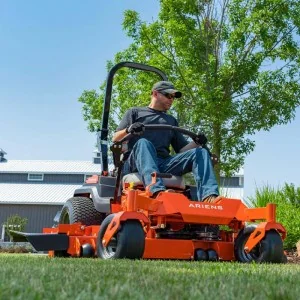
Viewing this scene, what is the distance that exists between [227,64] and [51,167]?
95.8ft

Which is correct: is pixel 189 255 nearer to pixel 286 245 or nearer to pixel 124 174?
pixel 124 174

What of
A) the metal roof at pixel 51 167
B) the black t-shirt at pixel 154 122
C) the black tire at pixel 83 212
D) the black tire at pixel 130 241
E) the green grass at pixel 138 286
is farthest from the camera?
the metal roof at pixel 51 167

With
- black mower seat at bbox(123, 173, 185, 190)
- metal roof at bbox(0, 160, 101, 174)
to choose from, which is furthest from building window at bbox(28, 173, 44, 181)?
black mower seat at bbox(123, 173, 185, 190)

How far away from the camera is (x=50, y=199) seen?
3716cm

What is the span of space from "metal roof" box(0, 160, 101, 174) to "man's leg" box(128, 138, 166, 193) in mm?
34481

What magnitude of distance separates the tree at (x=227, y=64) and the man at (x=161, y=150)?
6685 mm

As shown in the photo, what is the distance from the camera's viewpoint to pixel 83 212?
6.48 metres

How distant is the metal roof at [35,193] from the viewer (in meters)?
36.8

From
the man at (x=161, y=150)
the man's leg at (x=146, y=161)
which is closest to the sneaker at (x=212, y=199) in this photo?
the man at (x=161, y=150)

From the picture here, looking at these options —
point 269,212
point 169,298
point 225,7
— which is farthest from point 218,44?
point 169,298

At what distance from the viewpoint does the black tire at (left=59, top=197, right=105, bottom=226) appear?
6441 millimetres

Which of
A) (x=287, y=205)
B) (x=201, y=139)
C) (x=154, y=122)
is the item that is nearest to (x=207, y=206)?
(x=201, y=139)

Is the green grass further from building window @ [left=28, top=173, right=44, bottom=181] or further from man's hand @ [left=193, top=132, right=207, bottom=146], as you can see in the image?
building window @ [left=28, top=173, right=44, bottom=181]

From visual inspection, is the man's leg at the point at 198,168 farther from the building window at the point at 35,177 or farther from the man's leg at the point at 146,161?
the building window at the point at 35,177
